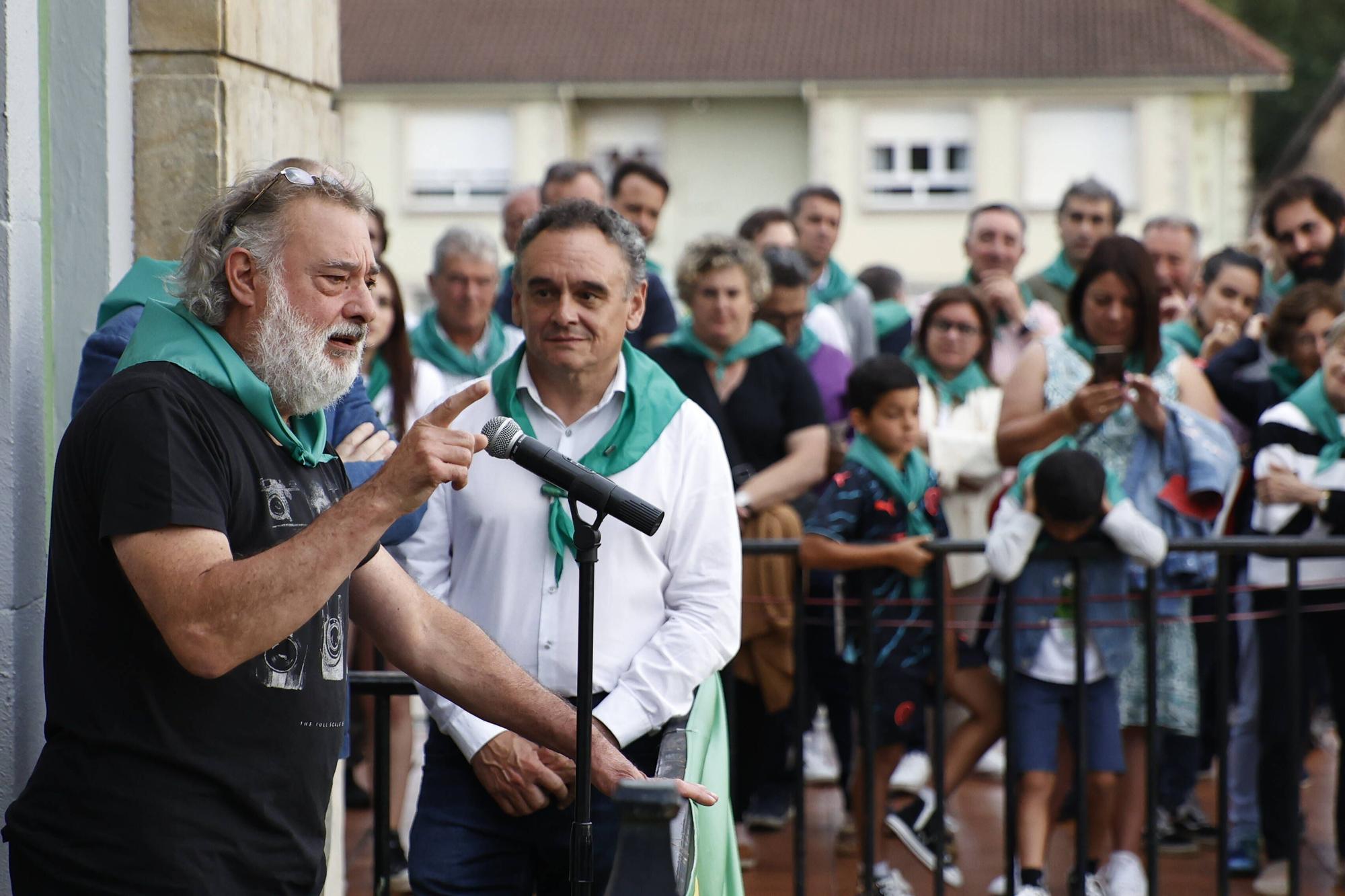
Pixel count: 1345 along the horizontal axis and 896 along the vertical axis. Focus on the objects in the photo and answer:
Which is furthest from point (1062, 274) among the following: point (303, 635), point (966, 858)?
point (303, 635)

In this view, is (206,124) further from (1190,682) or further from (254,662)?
(1190,682)

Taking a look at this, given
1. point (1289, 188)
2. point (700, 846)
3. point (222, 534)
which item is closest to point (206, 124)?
point (222, 534)

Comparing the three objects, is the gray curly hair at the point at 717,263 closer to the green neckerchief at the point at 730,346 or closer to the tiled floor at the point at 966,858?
the green neckerchief at the point at 730,346

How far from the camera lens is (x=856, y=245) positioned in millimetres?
27969

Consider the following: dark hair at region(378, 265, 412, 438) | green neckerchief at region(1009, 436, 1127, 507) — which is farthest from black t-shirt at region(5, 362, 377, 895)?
dark hair at region(378, 265, 412, 438)

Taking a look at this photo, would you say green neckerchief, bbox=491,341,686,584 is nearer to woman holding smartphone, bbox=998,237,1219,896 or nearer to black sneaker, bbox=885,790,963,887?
woman holding smartphone, bbox=998,237,1219,896

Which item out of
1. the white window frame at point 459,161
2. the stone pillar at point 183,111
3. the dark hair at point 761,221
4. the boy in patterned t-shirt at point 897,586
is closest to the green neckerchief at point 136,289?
the stone pillar at point 183,111

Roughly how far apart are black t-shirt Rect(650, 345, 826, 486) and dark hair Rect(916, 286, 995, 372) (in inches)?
39.4

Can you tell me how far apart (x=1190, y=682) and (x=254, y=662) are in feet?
11.6

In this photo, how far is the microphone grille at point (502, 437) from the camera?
2730 mm

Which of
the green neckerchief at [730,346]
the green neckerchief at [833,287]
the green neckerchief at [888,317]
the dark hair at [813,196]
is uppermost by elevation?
the dark hair at [813,196]

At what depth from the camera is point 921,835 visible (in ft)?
18.7

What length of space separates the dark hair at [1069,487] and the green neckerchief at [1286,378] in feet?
5.13

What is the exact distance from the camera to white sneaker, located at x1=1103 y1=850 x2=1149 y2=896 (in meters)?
5.03
